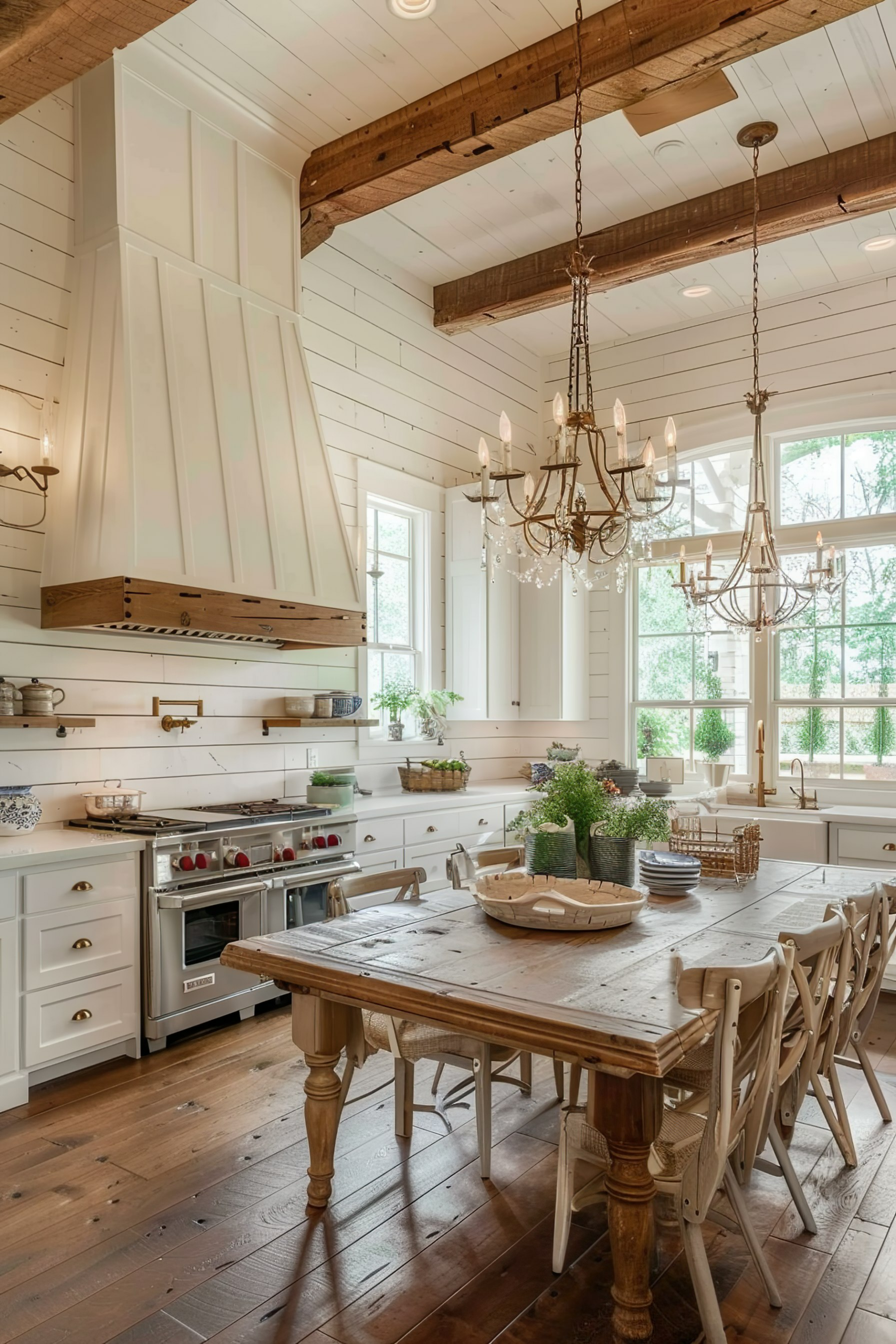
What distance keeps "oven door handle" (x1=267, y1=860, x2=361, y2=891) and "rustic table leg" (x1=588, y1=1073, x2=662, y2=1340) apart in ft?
6.77

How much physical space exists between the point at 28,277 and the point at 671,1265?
12.8 feet

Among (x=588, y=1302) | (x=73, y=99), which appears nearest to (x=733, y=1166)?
(x=588, y=1302)

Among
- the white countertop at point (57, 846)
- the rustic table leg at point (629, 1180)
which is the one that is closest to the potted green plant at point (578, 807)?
the rustic table leg at point (629, 1180)

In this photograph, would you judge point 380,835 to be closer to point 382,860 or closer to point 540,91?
point 382,860

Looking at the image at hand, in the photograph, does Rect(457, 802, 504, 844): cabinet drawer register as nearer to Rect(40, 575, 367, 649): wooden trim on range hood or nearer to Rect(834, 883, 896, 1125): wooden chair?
Rect(40, 575, 367, 649): wooden trim on range hood

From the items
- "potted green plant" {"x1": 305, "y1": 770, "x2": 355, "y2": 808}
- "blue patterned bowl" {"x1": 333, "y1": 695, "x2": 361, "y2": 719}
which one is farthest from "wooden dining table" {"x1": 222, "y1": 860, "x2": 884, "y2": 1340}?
"blue patterned bowl" {"x1": 333, "y1": 695, "x2": 361, "y2": 719}

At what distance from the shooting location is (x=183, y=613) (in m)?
3.44

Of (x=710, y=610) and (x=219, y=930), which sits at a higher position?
(x=710, y=610)

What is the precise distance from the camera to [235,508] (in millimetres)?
3711

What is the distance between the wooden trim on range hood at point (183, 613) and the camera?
3.24m

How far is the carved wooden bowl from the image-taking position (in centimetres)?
237

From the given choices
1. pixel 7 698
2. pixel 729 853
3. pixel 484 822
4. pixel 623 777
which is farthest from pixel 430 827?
pixel 7 698

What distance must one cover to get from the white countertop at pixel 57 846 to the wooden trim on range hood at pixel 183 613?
2.55ft

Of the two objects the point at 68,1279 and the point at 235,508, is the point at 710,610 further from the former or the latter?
the point at 68,1279
